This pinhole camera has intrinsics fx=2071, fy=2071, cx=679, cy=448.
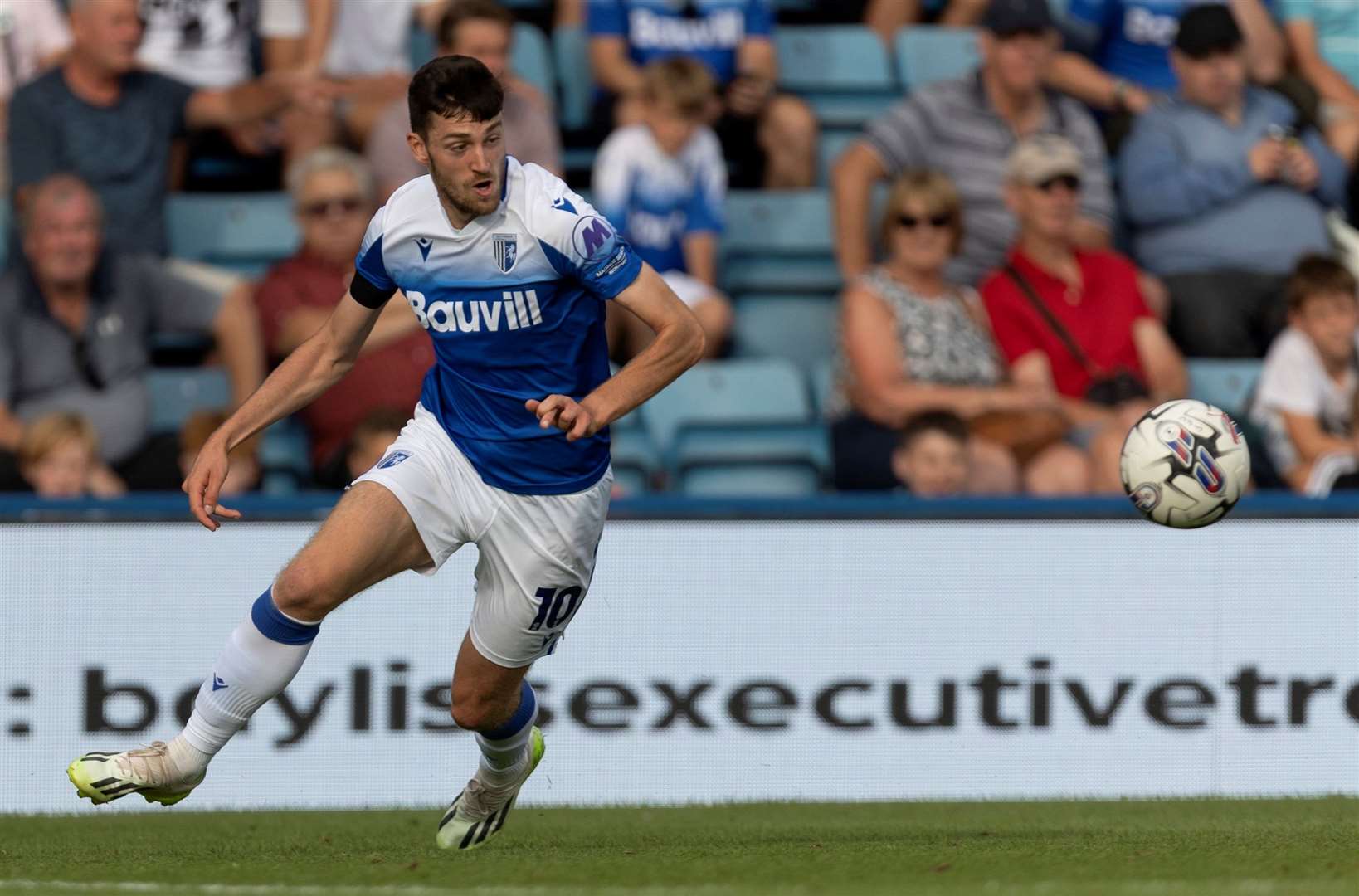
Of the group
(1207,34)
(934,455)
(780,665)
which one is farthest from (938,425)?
(1207,34)

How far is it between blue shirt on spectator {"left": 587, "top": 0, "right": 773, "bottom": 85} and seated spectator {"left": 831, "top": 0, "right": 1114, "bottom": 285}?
2.87ft

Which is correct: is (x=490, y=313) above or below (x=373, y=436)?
above

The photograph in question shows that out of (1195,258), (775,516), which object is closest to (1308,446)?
(1195,258)

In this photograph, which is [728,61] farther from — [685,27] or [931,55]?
[931,55]

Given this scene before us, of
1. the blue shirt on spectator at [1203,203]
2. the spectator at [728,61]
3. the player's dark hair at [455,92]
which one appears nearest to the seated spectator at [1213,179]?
the blue shirt on spectator at [1203,203]

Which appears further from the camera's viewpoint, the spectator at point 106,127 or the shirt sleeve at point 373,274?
the spectator at point 106,127

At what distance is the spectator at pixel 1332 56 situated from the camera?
11.8 m

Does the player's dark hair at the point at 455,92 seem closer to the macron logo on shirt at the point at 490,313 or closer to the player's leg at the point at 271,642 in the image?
the macron logo on shirt at the point at 490,313

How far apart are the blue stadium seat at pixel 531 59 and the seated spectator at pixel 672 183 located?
0.72 metres

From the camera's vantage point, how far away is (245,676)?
588cm

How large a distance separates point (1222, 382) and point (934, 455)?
6.41 ft

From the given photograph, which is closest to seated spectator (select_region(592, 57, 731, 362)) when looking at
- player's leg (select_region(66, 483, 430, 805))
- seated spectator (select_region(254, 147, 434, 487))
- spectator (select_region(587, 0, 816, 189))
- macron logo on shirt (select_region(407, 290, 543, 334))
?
spectator (select_region(587, 0, 816, 189))

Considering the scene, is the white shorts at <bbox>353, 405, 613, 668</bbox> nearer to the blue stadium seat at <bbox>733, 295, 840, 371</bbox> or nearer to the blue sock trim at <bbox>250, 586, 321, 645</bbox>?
the blue sock trim at <bbox>250, 586, 321, 645</bbox>

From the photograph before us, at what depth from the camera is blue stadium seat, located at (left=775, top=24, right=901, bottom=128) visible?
11.6 m
